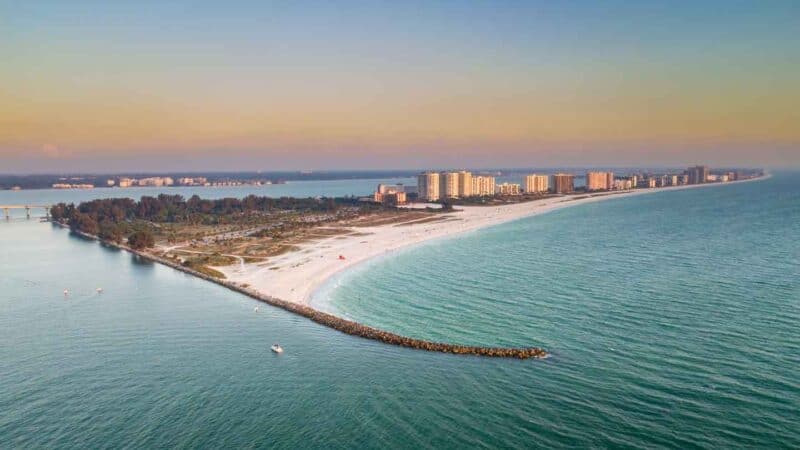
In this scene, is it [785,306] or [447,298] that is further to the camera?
[447,298]

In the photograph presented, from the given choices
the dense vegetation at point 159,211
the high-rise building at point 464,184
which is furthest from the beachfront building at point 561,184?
the dense vegetation at point 159,211

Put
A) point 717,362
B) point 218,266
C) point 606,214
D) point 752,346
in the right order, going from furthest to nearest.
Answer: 1. point 606,214
2. point 218,266
3. point 752,346
4. point 717,362

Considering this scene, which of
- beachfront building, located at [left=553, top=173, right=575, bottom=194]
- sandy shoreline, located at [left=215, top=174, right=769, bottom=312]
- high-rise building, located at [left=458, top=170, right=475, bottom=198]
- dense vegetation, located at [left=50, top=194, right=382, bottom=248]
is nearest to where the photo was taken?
sandy shoreline, located at [left=215, top=174, right=769, bottom=312]

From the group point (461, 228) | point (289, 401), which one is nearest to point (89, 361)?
point (289, 401)

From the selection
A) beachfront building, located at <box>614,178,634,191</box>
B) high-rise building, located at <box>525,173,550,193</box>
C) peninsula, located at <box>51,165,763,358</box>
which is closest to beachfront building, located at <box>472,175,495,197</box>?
peninsula, located at <box>51,165,763,358</box>

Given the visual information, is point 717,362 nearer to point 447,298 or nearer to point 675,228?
point 447,298

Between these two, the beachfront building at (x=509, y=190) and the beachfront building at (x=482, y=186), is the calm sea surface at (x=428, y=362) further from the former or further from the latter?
the beachfront building at (x=509, y=190)

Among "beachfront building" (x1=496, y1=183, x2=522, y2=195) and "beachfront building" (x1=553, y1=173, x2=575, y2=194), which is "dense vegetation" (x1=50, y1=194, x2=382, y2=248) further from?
"beachfront building" (x1=553, y1=173, x2=575, y2=194)
